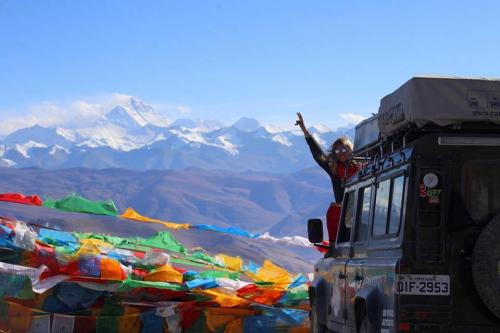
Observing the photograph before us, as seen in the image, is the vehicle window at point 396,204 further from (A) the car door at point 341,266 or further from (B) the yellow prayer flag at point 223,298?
(B) the yellow prayer flag at point 223,298

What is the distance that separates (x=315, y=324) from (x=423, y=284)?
3.60m

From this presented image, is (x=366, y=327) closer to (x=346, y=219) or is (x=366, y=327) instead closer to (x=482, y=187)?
(x=482, y=187)

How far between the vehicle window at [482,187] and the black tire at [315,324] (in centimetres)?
319

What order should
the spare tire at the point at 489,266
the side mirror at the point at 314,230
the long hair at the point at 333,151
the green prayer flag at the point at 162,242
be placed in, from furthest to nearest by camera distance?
the green prayer flag at the point at 162,242, the long hair at the point at 333,151, the side mirror at the point at 314,230, the spare tire at the point at 489,266

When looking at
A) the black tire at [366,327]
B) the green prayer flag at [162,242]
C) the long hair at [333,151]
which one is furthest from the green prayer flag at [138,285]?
the black tire at [366,327]

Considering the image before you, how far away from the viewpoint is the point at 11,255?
13.6 m

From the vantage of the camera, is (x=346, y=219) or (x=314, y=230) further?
(x=314, y=230)

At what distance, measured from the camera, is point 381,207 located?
784 cm

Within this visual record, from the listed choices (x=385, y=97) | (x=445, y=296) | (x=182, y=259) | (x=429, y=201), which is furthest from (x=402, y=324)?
(x=182, y=259)

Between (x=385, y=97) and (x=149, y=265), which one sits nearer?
(x=385, y=97)

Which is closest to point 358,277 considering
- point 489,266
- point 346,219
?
point 489,266

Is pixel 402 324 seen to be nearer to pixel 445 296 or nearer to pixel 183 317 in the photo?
pixel 445 296

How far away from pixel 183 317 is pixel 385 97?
614 cm

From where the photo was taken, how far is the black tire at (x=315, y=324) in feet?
32.2
